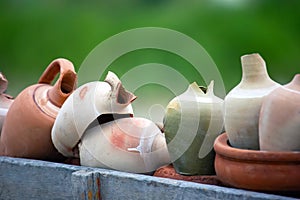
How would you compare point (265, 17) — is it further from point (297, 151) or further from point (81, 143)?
point (81, 143)

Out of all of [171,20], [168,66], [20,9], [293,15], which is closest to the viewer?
[293,15]

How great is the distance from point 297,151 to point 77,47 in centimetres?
65

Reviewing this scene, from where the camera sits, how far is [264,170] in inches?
35.6

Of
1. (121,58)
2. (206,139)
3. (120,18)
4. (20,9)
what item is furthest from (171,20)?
(20,9)

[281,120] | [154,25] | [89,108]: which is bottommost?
[89,108]

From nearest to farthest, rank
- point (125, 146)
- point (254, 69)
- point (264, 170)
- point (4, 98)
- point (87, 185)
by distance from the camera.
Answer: point (264, 170)
point (254, 69)
point (87, 185)
point (125, 146)
point (4, 98)

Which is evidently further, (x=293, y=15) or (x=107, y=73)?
(x=107, y=73)

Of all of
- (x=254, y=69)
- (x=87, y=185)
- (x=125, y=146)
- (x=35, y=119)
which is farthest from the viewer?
(x=35, y=119)

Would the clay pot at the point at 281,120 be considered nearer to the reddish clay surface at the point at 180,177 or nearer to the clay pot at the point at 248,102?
the clay pot at the point at 248,102

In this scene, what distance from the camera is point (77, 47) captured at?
3.85 ft

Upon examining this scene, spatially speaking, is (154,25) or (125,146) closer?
(154,25)

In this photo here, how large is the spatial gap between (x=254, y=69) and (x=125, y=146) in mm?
448

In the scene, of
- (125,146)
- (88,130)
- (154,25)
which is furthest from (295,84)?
(88,130)

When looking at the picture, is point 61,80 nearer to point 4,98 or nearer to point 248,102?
point 4,98
